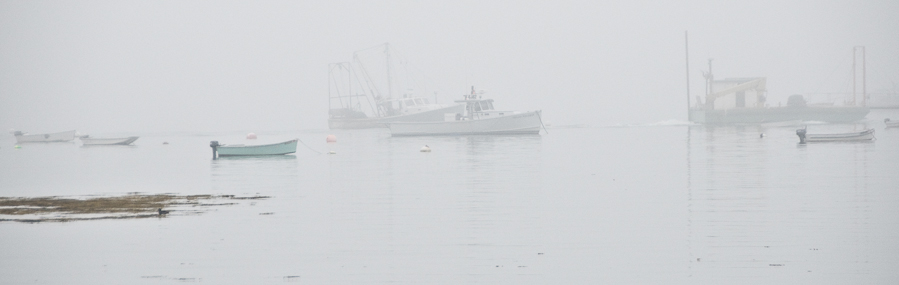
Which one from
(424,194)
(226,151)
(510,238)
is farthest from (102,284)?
(226,151)

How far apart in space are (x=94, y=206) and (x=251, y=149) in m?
29.8

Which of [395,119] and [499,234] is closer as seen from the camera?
[499,234]

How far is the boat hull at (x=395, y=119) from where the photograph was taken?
371ft

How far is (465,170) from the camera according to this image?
Result: 3700 centimetres

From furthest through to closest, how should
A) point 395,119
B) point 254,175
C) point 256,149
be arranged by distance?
1. point 395,119
2. point 256,149
3. point 254,175

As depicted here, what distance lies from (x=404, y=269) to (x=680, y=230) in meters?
6.15

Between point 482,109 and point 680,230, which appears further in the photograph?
point 482,109

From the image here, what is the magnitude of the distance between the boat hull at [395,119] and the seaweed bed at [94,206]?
2801 inches

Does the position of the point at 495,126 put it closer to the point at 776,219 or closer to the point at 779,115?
the point at 779,115

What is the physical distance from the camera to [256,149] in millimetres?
53406

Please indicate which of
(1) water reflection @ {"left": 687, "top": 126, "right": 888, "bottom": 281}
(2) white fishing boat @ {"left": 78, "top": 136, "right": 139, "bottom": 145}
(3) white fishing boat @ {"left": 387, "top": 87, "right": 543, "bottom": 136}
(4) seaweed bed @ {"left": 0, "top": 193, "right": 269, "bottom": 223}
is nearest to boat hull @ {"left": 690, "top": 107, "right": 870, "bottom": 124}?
(3) white fishing boat @ {"left": 387, "top": 87, "right": 543, "bottom": 136}

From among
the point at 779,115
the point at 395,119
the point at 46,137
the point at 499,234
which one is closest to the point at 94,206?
the point at 499,234

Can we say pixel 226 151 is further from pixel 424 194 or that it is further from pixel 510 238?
pixel 510 238

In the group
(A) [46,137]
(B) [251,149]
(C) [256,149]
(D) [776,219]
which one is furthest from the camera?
(A) [46,137]
